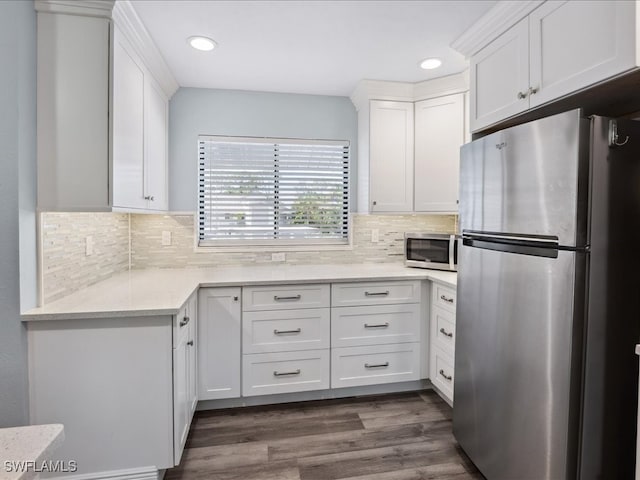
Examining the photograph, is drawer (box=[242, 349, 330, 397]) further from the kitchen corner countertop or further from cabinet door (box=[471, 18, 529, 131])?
cabinet door (box=[471, 18, 529, 131])

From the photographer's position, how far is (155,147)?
8.21 feet

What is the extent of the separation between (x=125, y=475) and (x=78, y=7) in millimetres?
2143

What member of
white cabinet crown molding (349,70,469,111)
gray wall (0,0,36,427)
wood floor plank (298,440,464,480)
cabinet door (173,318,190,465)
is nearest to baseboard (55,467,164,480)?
cabinet door (173,318,190,465)

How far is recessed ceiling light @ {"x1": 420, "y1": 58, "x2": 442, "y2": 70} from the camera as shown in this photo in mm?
2447

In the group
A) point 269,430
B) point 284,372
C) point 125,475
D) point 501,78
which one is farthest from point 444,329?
point 125,475

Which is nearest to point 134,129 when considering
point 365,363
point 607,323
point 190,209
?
point 190,209

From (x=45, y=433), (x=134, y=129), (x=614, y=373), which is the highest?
(x=134, y=129)

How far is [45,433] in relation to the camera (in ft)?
2.15

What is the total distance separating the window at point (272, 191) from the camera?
3029 millimetres

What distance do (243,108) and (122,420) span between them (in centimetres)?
236

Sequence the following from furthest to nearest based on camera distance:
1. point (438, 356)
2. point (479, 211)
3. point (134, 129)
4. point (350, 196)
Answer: point (350, 196) < point (438, 356) < point (134, 129) < point (479, 211)

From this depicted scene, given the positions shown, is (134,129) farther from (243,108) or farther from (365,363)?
(365,363)

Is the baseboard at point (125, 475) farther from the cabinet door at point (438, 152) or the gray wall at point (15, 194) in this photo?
the cabinet door at point (438, 152)

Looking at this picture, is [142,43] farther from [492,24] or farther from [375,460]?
[375,460]
